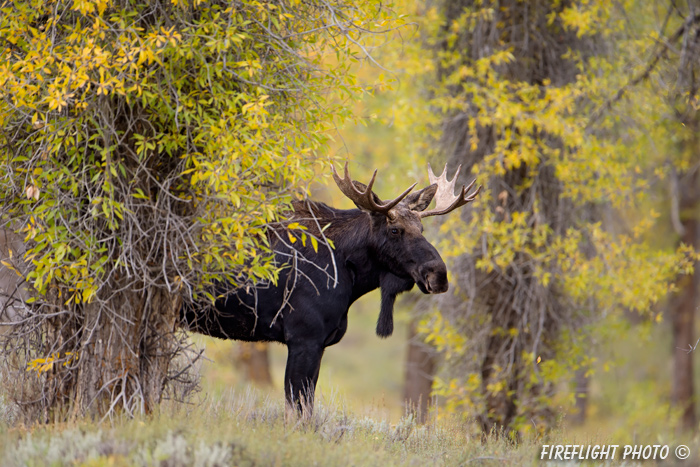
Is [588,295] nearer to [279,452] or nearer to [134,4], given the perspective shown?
[279,452]

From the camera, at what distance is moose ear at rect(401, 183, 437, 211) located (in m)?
7.34

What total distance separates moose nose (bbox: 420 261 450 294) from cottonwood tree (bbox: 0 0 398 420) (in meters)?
1.54

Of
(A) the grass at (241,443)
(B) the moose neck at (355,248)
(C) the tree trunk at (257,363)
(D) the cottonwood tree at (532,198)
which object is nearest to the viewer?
(A) the grass at (241,443)

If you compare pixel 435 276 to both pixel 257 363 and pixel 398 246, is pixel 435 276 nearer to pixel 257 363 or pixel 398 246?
pixel 398 246

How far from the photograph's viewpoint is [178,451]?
464 centimetres

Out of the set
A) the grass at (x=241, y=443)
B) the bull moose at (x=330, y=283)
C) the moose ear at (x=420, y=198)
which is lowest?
the grass at (x=241, y=443)

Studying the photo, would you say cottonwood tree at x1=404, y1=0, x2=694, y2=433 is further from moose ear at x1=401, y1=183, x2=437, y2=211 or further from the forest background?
moose ear at x1=401, y1=183, x2=437, y2=211

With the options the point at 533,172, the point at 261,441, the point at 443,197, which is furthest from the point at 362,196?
the point at 533,172

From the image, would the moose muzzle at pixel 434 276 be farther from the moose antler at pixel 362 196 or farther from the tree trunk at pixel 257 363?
the tree trunk at pixel 257 363

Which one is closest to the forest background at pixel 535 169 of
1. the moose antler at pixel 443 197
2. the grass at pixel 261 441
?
the moose antler at pixel 443 197

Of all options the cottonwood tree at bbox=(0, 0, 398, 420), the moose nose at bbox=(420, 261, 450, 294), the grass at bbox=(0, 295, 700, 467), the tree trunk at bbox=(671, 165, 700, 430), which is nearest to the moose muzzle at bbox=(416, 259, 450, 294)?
the moose nose at bbox=(420, 261, 450, 294)

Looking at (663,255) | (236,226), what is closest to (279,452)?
(236,226)

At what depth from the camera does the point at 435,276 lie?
21.8ft

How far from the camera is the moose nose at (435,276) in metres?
6.64
